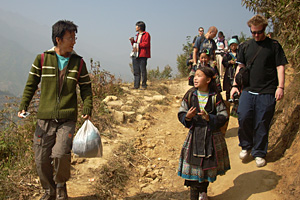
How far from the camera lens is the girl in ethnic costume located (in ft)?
9.38

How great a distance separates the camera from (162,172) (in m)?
4.29

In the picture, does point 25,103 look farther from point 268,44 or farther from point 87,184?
point 268,44

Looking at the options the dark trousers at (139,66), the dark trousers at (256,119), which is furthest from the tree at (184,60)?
the dark trousers at (256,119)

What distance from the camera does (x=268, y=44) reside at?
356 cm

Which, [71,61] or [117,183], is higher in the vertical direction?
[71,61]

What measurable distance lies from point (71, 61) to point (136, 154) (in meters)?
2.30

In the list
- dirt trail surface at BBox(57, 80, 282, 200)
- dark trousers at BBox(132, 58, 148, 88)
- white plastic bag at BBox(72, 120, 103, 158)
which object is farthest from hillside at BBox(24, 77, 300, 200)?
dark trousers at BBox(132, 58, 148, 88)

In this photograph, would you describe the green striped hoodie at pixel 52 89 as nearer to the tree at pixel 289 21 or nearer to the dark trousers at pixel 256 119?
the dark trousers at pixel 256 119

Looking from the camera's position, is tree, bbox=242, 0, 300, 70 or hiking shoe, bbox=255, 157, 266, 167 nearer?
hiking shoe, bbox=255, 157, 266, 167

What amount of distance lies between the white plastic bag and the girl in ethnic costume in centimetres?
91

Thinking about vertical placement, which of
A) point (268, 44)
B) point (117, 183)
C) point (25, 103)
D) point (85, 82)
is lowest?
point (117, 183)

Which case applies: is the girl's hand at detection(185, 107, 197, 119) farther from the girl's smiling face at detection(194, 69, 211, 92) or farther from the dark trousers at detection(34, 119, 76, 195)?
the dark trousers at detection(34, 119, 76, 195)

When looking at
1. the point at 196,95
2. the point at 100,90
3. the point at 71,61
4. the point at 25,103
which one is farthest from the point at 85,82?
the point at 100,90

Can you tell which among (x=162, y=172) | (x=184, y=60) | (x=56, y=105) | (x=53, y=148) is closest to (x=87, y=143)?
(x=53, y=148)
